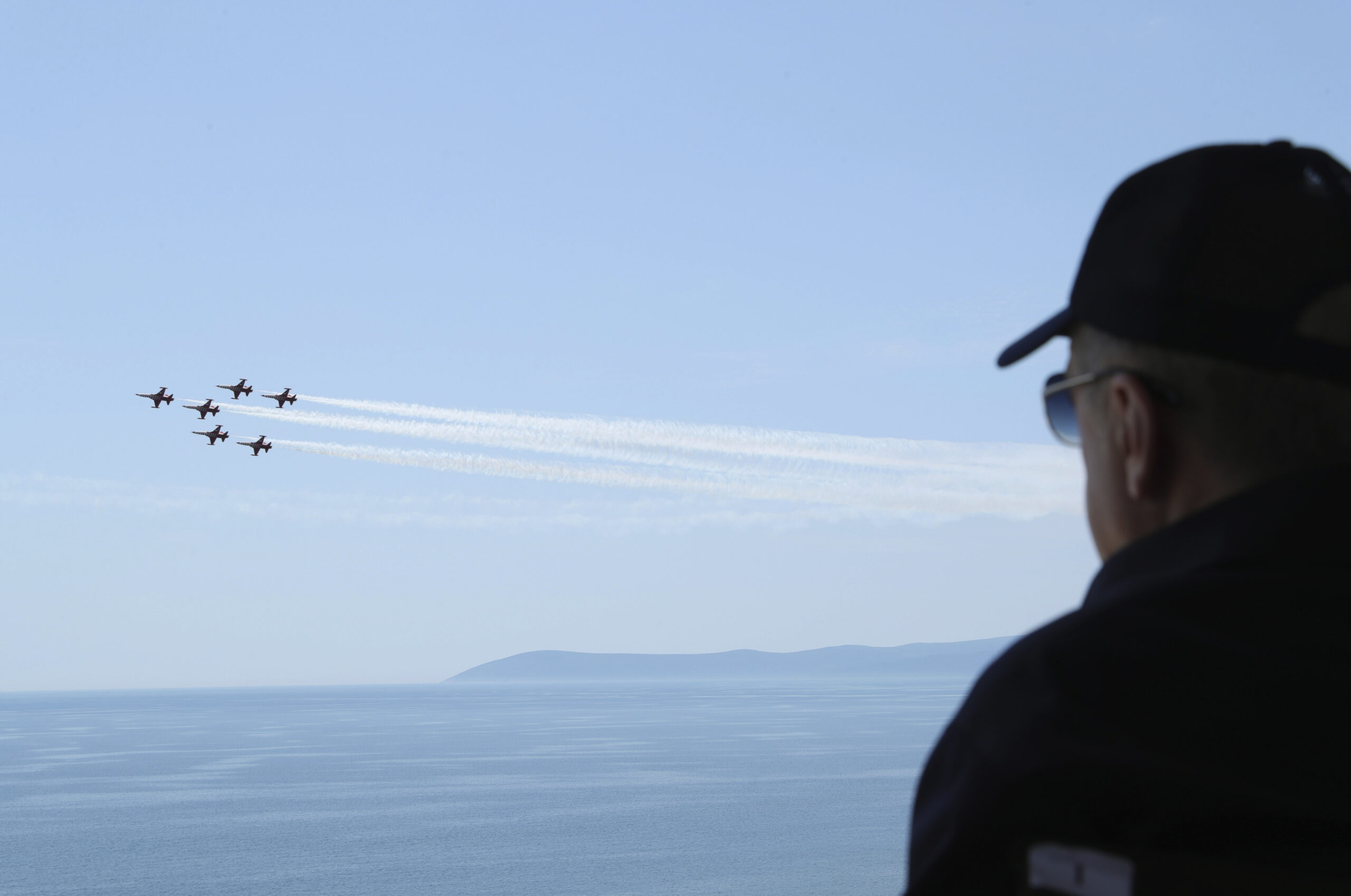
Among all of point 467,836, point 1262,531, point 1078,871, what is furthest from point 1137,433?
point 467,836

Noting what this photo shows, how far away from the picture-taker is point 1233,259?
1.62 meters

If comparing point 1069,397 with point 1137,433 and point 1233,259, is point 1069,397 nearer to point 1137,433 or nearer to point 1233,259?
point 1137,433

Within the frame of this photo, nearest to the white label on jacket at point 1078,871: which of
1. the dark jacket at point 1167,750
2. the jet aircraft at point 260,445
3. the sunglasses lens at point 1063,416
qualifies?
the dark jacket at point 1167,750

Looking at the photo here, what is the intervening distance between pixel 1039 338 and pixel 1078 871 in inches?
39.1

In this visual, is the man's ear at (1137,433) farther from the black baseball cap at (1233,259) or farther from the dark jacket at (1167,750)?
the dark jacket at (1167,750)

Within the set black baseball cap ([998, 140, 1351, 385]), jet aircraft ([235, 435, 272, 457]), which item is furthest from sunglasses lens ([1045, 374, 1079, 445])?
jet aircraft ([235, 435, 272, 457])

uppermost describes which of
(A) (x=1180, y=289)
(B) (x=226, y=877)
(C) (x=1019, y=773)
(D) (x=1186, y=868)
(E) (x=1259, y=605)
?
(A) (x=1180, y=289)

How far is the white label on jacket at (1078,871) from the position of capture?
1.29m

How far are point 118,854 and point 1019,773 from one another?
157 meters

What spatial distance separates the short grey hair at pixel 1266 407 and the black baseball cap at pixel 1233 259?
1 centimetres

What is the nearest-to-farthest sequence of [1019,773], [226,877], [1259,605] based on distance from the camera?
[1019,773] < [1259,605] < [226,877]

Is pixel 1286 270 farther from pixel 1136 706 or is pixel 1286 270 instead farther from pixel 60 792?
pixel 60 792

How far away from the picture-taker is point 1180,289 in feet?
5.35

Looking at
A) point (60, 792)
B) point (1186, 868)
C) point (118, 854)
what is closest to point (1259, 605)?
point (1186, 868)
